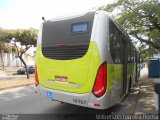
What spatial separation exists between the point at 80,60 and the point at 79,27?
0.95 metres

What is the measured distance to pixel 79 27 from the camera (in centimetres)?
695

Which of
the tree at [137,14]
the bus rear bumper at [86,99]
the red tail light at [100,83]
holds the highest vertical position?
the tree at [137,14]

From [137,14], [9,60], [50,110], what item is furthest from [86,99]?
[9,60]

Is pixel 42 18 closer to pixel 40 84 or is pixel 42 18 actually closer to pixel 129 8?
pixel 40 84

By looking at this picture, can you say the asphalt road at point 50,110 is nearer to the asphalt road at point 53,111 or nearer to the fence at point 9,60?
the asphalt road at point 53,111

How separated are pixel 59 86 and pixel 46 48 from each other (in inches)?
51.7

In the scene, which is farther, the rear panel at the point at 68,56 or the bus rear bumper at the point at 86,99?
the rear panel at the point at 68,56

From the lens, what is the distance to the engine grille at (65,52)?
674 cm

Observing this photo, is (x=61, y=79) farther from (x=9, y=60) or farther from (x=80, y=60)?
(x=9, y=60)

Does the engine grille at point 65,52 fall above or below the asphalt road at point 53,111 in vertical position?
above

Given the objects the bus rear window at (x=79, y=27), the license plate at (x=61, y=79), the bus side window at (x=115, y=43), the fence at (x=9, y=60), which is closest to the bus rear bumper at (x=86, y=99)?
the license plate at (x=61, y=79)

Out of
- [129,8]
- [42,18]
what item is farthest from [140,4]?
[42,18]

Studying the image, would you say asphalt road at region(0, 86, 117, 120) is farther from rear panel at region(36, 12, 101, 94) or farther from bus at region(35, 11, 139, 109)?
rear panel at region(36, 12, 101, 94)

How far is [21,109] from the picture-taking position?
8.92m
